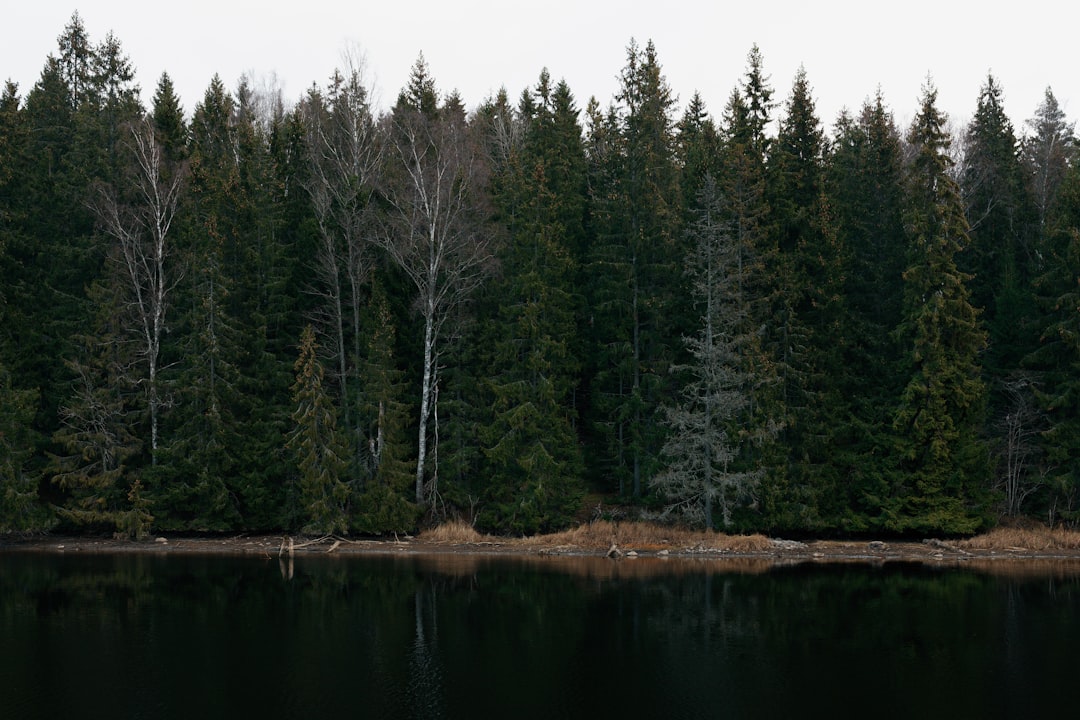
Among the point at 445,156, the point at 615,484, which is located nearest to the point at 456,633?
the point at 615,484

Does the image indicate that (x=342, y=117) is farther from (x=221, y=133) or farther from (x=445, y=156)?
(x=221, y=133)

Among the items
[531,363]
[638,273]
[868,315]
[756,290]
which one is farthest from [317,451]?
[868,315]

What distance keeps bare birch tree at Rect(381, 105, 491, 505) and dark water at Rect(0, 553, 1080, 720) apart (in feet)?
44.6

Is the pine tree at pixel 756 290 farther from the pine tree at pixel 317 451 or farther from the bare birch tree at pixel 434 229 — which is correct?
the pine tree at pixel 317 451

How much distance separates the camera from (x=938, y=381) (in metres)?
42.6

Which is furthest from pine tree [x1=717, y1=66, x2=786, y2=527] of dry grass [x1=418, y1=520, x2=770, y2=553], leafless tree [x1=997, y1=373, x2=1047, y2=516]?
leafless tree [x1=997, y1=373, x2=1047, y2=516]

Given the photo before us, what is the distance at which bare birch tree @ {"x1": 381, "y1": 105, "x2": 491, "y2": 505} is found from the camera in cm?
4694

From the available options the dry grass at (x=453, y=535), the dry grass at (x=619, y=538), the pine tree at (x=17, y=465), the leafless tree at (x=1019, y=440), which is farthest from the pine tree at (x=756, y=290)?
the pine tree at (x=17, y=465)

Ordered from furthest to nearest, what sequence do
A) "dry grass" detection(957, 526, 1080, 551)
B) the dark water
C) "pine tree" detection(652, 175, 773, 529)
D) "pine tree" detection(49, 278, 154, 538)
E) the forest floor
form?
"pine tree" detection(49, 278, 154, 538)
"pine tree" detection(652, 175, 773, 529)
"dry grass" detection(957, 526, 1080, 551)
the forest floor
the dark water

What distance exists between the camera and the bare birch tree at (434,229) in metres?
46.9

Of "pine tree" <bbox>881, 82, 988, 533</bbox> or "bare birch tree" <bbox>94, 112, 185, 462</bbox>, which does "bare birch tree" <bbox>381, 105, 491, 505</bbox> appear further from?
"pine tree" <bbox>881, 82, 988, 533</bbox>

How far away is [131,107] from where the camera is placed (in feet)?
171

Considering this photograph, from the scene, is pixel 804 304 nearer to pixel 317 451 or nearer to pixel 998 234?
pixel 998 234

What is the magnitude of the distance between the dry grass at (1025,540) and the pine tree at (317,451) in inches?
1268
